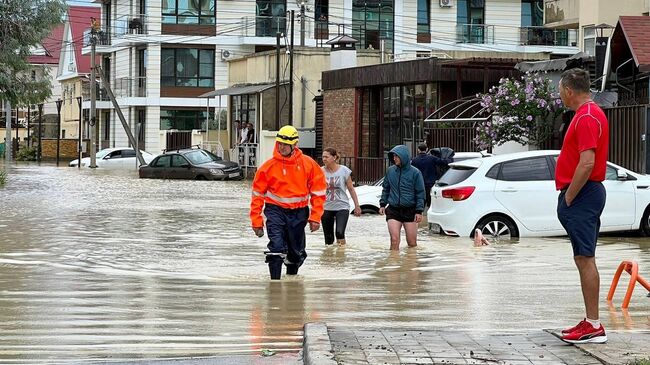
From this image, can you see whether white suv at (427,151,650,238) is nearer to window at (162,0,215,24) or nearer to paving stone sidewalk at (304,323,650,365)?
paving stone sidewalk at (304,323,650,365)

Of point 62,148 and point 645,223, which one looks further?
point 62,148

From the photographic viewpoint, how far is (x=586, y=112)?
8.92 metres

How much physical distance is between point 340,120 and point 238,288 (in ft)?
101

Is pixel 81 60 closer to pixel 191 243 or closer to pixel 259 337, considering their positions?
pixel 191 243

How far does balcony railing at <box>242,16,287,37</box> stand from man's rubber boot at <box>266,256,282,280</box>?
186 ft

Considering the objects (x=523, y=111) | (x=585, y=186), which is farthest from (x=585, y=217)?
(x=523, y=111)

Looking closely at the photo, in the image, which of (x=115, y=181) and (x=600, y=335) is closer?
(x=600, y=335)

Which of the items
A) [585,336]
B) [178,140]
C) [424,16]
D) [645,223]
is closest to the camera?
[585,336]

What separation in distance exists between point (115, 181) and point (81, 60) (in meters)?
43.3

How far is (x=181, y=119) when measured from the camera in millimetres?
71500

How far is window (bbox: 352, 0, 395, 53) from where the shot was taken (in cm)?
7062

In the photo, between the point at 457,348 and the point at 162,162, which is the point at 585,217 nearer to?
the point at 457,348

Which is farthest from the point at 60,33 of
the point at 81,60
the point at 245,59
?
the point at 245,59

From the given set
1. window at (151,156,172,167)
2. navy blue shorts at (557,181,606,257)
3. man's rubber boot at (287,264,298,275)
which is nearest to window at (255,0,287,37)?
window at (151,156,172,167)
